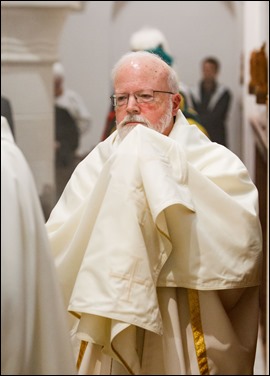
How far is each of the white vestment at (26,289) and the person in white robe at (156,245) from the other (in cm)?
72

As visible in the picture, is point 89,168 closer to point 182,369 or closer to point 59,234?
point 59,234

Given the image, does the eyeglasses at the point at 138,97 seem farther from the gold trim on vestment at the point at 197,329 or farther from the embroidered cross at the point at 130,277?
the embroidered cross at the point at 130,277

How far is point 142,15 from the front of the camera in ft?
71.7

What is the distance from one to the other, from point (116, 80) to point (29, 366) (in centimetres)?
197

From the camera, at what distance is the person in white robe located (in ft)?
14.0

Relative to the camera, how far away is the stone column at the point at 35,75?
1112 cm

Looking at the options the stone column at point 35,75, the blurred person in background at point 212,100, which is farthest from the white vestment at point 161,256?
the blurred person in background at point 212,100

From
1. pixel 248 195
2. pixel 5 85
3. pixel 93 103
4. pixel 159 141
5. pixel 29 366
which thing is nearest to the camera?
pixel 29 366

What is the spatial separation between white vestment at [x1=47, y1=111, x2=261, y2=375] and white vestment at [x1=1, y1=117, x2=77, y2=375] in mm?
716

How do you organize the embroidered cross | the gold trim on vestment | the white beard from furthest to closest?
the white beard → the gold trim on vestment → the embroidered cross

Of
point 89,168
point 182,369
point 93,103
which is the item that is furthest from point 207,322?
point 93,103

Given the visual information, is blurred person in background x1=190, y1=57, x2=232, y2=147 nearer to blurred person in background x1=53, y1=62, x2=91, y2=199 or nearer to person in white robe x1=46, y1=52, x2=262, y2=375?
blurred person in background x1=53, y1=62, x2=91, y2=199

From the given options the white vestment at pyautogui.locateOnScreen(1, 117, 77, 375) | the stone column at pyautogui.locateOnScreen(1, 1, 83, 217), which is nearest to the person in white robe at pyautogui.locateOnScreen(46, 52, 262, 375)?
the white vestment at pyautogui.locateOnScreen(1, 117, 77, 375)

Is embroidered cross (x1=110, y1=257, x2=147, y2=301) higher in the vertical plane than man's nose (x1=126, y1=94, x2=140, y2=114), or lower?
lower
